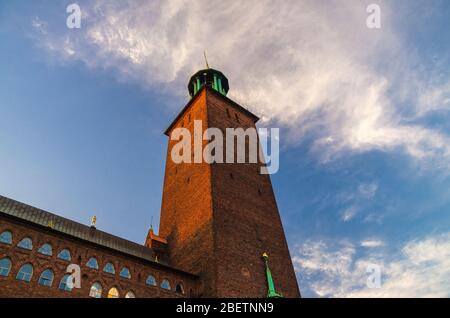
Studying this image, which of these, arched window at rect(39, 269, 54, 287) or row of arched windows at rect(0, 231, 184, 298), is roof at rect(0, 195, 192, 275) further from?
arched window at rect(39, 269, 54, 287)

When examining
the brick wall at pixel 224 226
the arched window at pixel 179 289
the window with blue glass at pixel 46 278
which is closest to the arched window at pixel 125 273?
the arched window at pixel 179 289

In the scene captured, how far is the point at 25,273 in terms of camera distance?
18.2 m

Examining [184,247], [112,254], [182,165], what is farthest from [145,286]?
[182,165]

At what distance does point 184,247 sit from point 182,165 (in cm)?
976

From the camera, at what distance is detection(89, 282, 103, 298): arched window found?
19.8 m

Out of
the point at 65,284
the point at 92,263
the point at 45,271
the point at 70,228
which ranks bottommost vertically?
the point at 65,284

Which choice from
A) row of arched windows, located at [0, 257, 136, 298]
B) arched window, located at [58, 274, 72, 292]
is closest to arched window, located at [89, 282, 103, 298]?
row of arched windows, located at [0, 257, 136, 298]

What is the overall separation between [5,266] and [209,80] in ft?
103

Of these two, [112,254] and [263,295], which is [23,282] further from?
[263,295]

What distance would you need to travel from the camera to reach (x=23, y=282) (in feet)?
58.5

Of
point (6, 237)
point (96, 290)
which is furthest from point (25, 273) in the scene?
point (96, 290)

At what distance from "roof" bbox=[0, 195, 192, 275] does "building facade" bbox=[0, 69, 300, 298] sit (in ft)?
0.32

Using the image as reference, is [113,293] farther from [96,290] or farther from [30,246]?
[30,246]

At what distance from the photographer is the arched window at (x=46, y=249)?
1953cm
